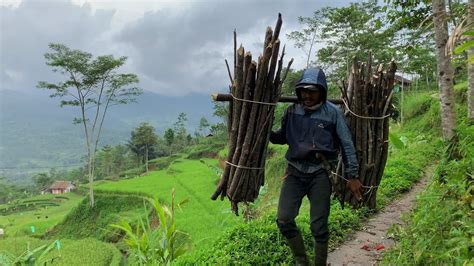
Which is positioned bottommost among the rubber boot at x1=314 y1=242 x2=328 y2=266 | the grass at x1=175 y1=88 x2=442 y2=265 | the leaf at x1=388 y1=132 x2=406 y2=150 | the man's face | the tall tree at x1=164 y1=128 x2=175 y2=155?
the tall tree at x1=164 y1=128 x2=175 y2=155

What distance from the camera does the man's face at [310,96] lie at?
3.72 metres

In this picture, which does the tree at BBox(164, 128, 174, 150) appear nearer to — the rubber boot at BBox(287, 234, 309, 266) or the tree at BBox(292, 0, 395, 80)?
the tree at BBox(292, 0, 395, 80)

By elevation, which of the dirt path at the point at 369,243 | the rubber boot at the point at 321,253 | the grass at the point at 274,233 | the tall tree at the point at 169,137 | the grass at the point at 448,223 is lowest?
the tall tree at the point at 169,137

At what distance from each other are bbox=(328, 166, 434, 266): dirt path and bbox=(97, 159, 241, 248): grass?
759 centimetres

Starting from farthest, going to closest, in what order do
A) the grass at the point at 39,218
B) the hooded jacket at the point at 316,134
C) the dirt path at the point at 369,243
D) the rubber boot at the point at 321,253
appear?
the grass at the point at 39,218
the dirt path at the point at 369,243
the rubber boot at the point at 321,253
the hooded jacket at the point at 316,134

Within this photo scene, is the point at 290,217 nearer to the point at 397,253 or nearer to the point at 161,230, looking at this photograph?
the point at 397,253

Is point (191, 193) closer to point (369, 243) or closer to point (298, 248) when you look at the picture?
point (369, 243)

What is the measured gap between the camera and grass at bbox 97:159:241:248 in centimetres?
1756

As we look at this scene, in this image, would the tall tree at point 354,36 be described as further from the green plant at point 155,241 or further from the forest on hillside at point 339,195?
the green plant at point 155,241

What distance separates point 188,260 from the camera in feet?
15.3

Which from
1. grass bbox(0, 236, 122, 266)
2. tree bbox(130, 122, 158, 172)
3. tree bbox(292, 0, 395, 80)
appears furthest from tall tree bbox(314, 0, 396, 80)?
tree bbox(130, 122, 158, 172)

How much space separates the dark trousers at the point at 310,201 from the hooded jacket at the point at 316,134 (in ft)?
0.33

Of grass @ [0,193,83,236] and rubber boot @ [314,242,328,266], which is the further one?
grass @ [0,193,83,236]

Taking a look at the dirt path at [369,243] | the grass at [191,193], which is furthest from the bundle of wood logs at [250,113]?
the grass at [191,193]
